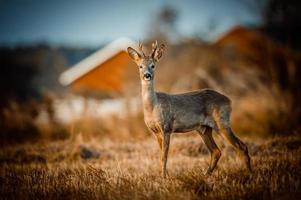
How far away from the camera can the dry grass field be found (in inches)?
273

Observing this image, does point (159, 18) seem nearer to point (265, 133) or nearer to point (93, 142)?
point (265, 133)

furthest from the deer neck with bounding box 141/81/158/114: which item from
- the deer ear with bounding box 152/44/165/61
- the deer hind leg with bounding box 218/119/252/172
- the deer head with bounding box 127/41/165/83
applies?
the deer hind leg with bounding box 218/119/252/172

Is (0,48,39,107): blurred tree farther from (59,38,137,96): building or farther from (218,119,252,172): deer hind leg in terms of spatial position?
(218,119,252,172): deer hind leg

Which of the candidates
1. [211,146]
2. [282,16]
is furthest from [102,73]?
[211,146]

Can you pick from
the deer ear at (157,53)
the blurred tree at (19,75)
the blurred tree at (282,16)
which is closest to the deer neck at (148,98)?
the deer ear at (157,53)

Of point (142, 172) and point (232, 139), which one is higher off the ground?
point (232, 139)

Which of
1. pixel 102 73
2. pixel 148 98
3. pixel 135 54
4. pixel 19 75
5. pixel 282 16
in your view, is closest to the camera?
pixel 148 98

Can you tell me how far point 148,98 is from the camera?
8594 mm

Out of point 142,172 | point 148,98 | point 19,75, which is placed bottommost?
point 142,172

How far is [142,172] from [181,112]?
1457 mm

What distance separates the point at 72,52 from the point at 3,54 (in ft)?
31.8

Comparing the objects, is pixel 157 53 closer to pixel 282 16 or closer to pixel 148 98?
pixel 148 98

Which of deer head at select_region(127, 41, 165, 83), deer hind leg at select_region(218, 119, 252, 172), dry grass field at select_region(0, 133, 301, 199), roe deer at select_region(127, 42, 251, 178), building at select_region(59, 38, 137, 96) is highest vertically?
building at select_region(59, 38, 137, 96)

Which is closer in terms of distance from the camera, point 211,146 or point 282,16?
point 211,146
